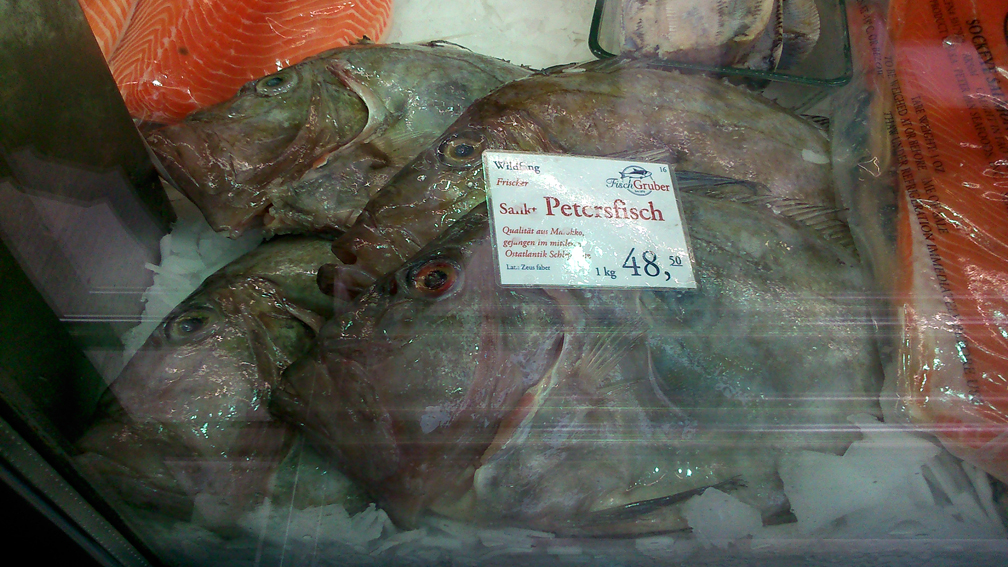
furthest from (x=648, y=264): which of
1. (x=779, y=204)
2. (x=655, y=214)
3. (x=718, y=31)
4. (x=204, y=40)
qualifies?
(x=204, y=40)

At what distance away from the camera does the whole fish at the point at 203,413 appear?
113 cm

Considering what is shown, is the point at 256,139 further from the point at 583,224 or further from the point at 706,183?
the point at 706,183

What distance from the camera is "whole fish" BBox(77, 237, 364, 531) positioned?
1.13 metres

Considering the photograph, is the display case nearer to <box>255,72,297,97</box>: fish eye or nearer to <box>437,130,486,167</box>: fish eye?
<box>437,130,486,167</box>: fish eye

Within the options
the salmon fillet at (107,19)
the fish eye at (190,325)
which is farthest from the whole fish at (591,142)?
the salmon fillet at (107,19)

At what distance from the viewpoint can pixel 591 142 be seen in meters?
1.55

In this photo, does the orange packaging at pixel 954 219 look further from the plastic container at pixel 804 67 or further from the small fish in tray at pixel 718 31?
the small fish in tray at pixel 718 31

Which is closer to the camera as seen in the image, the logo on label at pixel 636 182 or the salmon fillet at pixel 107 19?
the logo on label at pixel 636 182

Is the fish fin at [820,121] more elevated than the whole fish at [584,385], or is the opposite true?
the fish fin at [820,121]

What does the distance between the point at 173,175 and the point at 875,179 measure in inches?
77.7

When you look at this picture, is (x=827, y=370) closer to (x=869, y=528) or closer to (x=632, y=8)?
(x=869, y=528)

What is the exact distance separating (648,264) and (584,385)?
11.2 inches

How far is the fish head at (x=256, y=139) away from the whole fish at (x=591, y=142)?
1.47 feet

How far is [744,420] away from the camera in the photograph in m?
1.23
